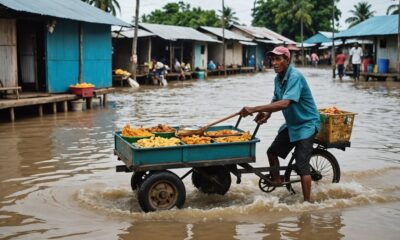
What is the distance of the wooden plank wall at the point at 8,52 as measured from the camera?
542 inches

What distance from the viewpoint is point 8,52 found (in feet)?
45.6

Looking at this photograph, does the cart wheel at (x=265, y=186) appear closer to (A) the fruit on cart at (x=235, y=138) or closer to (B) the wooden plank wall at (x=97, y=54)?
(A) the fruit on cart at (x=235, y=138)

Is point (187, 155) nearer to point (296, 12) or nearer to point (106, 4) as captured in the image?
point (106, 4)

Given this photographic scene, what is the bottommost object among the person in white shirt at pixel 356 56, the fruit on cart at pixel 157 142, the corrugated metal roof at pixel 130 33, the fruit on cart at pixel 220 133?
the fruit on cart at pixel 157 142

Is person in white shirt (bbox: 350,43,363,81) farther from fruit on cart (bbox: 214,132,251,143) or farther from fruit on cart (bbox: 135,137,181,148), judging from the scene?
fruit on cart (bbox: 135,137,181,148)

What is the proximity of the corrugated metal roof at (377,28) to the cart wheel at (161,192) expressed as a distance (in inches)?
1064

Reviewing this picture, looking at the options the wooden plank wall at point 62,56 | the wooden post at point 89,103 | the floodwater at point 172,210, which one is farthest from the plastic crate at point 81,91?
the floodwater at point 172,210

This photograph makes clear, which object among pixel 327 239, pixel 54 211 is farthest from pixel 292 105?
pixel 54 211

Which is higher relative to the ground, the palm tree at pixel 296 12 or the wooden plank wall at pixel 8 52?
the palm tree at pixel 296 12

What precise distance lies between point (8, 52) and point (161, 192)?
32.3ft

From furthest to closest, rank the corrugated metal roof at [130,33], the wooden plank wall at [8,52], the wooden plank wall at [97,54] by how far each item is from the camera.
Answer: the corrugated metal roof at [130,33] → the wooden plank wall at [97,54] → the wooden plank wall at [8,52]

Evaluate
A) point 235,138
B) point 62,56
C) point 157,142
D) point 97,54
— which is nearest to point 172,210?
point 157,142

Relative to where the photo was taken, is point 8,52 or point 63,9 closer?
point 8,52

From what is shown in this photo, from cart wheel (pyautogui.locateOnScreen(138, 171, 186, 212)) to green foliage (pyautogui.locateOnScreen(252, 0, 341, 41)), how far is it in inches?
2342
